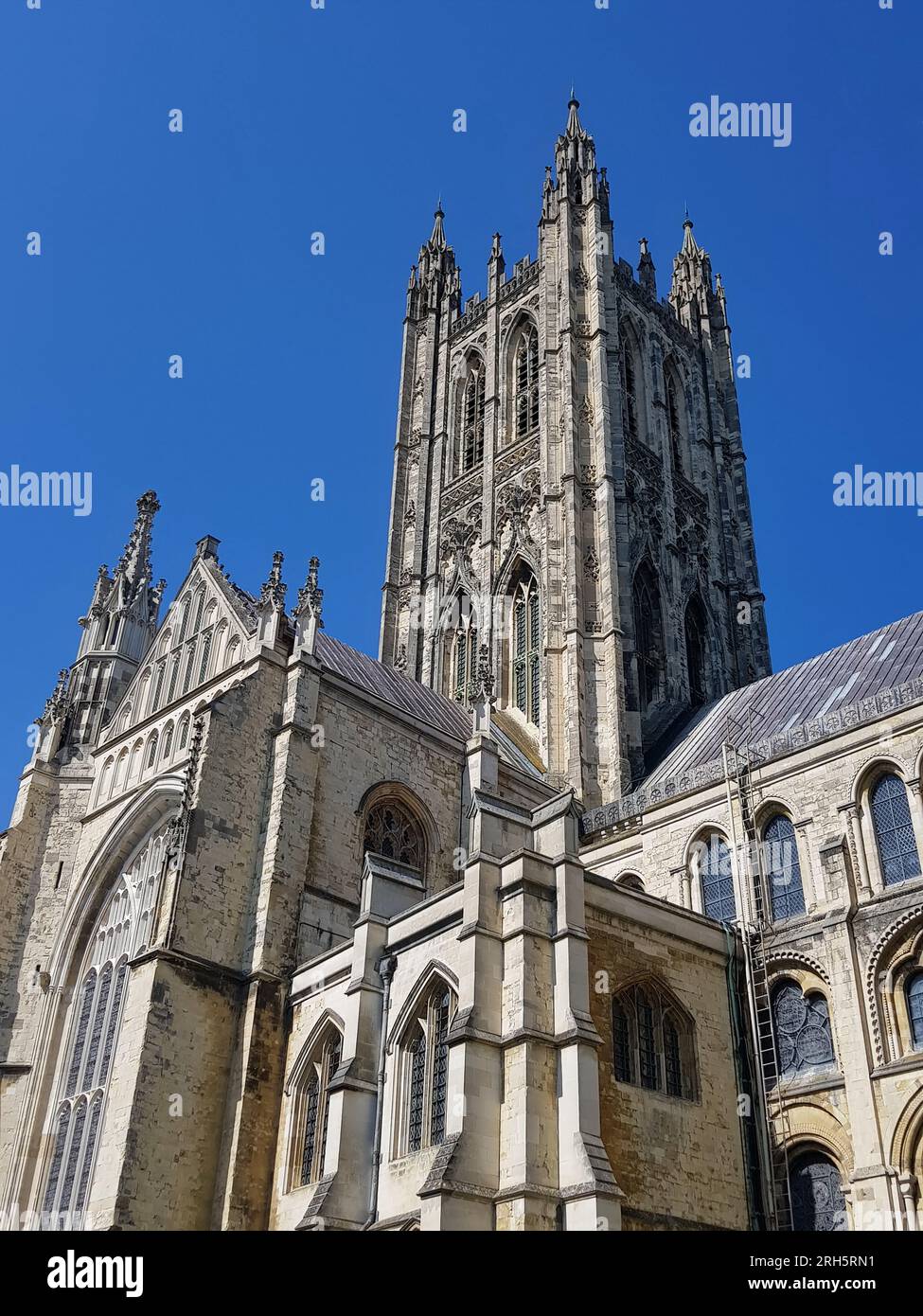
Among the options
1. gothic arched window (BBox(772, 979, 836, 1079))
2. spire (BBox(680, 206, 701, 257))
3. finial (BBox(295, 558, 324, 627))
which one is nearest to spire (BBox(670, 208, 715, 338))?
spire (BBox(680, 206, 701, 257))

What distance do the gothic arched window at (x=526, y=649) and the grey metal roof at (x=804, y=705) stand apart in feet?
18.5

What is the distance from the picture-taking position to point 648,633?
128ft

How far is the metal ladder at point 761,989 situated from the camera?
62.3ft

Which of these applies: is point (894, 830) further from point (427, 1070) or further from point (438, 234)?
point (438, 234)

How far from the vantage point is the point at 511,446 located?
141 ft

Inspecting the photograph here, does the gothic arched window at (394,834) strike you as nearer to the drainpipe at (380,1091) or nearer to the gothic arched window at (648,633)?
the drainpipe at (380,1091)

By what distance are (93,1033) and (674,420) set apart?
106 ft

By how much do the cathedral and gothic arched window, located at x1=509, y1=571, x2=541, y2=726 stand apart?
7.5 inches

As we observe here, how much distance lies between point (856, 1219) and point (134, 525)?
1032 inches

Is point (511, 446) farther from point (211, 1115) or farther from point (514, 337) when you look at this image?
point (211, 1115)

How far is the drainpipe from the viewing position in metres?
18.2

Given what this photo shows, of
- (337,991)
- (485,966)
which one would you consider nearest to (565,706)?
(337,991)

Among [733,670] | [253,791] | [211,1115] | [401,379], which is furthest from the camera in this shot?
[401,379]

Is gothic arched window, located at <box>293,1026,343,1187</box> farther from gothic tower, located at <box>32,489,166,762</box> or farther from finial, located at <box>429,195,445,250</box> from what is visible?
finial, located at <box>429,195,445,250</box>
